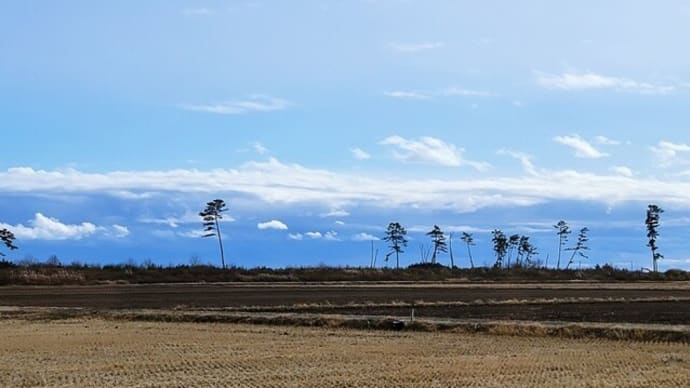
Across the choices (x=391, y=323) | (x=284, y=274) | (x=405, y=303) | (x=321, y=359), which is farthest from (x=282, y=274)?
(x=321, y=359)

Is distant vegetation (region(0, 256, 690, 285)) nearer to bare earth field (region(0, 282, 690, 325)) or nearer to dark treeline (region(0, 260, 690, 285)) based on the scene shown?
dark treeline (region(0, 260, 690, 285))

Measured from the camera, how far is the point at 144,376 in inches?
755

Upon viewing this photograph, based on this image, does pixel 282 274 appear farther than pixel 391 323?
Yes

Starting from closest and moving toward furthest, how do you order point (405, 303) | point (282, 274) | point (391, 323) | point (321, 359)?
point (321, 359)
point (391, 323)
point (405, 303)
point (282, 274)

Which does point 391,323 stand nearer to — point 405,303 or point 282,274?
point 405,303

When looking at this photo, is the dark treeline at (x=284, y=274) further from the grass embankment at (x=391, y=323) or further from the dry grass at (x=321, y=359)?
the dry grass at (x=321, y=359)

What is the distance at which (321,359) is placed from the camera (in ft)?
73.2

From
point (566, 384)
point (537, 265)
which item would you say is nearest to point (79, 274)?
point (537, 265)

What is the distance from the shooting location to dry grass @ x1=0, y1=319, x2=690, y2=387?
18.6 meters

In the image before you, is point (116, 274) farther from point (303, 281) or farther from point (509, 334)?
point (509, 334)

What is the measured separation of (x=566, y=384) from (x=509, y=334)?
12152mm

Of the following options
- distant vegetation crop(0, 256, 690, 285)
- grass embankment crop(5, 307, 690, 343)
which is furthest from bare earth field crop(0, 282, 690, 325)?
distant vegetation crop(0, 256, 690, 285)

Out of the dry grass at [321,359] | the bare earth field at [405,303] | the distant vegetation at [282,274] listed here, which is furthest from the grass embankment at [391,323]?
the distant vegetation at [282,274]

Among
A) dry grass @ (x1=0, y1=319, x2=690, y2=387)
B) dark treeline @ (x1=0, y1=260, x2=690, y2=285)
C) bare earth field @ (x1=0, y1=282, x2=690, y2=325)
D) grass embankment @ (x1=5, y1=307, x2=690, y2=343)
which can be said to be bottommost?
dry grass @ (x1=0, y1=319, x2=690, y2=387)
